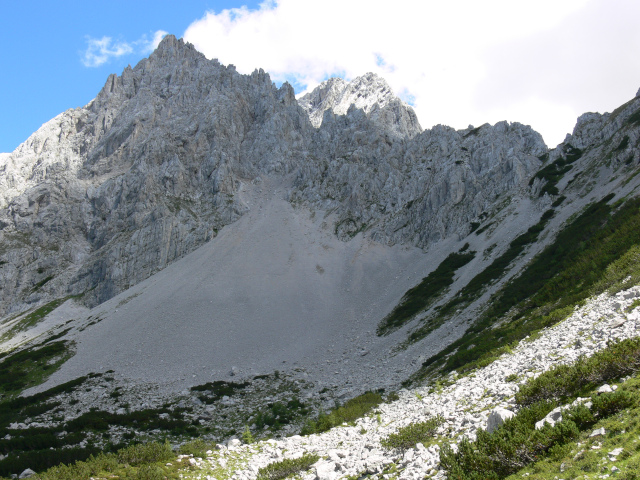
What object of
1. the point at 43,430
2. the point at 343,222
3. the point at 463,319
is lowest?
the point at 463,319

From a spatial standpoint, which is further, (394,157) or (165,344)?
(394,157)

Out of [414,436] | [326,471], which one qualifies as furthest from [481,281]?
[326,471]

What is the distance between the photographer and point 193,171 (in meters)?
127

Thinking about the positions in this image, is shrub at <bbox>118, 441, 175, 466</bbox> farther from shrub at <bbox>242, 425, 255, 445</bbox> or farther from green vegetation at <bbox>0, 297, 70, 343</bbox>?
green vegetation at <bbox>0, 297, 70, 343</bbox>

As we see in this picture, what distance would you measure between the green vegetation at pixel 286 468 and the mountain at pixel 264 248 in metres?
14.2

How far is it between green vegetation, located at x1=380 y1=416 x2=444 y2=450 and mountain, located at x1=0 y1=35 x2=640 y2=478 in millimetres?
13335

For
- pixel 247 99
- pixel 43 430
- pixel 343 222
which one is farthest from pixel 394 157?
pixel 43 430

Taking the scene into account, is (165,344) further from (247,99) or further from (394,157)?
(247,99)

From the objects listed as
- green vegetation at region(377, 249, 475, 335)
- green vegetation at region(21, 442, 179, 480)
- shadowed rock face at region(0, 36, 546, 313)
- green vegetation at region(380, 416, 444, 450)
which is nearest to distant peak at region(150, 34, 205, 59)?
shadowed rock face at region(0, 36, 546, 313)

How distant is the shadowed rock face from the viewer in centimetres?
10350

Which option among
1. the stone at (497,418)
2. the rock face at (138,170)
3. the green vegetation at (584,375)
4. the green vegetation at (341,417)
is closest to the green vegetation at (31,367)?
the rock face at (138,170)

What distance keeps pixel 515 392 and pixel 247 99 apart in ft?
504

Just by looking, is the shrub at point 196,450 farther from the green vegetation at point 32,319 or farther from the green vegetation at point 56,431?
the green vegetation at point 32,319

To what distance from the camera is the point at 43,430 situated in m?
31.8
